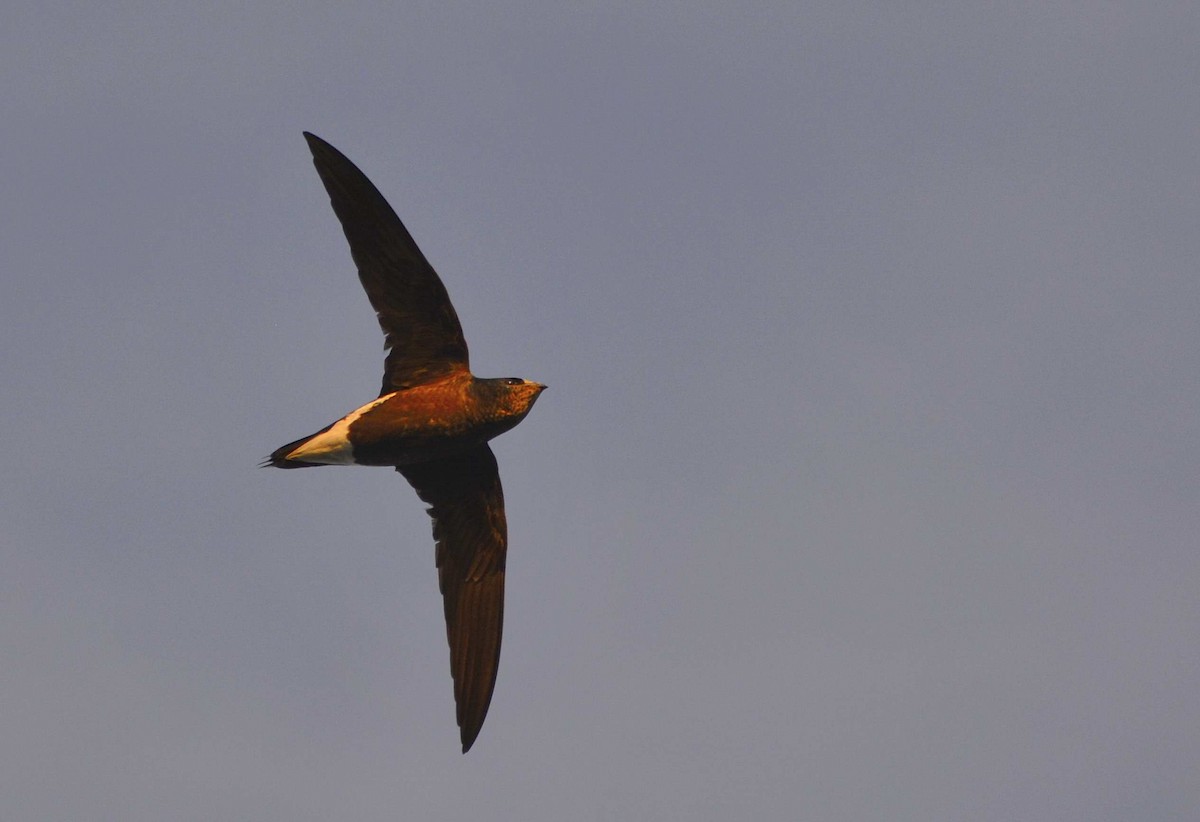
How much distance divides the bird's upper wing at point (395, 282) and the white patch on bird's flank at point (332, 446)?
0.54 m

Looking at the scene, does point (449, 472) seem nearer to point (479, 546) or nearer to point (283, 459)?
point (479, 546)

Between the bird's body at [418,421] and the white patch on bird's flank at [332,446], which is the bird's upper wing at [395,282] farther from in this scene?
the white patch on bird's flank at [332,446]

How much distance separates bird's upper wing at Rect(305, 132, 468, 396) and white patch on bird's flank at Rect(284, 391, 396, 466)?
1.78 feet

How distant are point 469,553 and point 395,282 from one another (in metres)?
3.38

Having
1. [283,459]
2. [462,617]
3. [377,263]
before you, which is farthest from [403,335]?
[462,617]

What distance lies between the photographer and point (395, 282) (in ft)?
53.6

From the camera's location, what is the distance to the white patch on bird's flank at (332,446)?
53.1 ft

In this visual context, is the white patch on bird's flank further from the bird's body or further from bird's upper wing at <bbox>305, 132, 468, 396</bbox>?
bird's upper wing at <bbox>305, 132, 468, 396</bbox>

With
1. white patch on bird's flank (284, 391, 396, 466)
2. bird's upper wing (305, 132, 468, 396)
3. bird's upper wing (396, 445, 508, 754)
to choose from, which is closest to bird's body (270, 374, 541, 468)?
white patch on bird's flank (284, 391, 396, 466)

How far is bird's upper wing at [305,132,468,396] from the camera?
53.2ft

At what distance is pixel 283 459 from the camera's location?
53.5 ft

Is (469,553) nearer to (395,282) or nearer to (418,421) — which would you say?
(418,421)

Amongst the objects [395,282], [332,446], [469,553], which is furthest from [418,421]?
[469,553]

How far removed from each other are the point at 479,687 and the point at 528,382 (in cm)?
355
